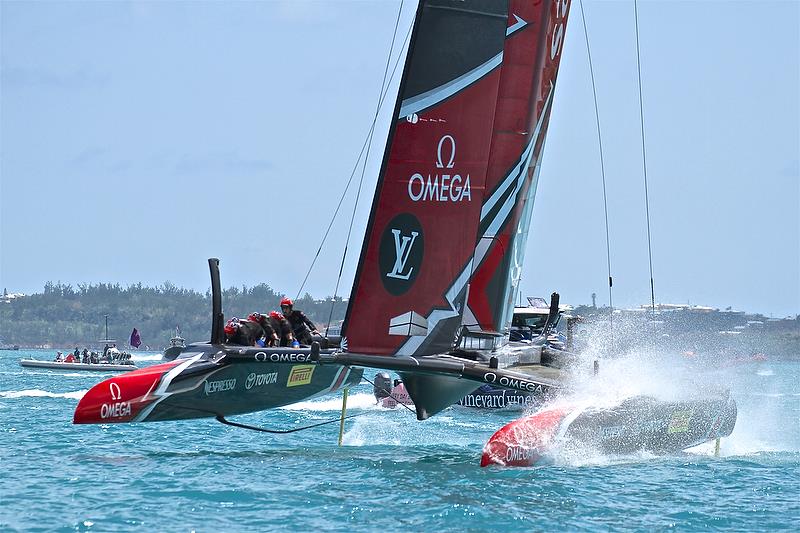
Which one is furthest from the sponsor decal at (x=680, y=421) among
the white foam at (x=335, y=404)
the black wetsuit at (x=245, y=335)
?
the white foam at (x=335, y=404)

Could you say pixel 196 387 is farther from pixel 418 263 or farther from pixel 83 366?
pixel 83 366

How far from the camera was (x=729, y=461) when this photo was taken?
12.6m

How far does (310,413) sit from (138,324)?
460 ft

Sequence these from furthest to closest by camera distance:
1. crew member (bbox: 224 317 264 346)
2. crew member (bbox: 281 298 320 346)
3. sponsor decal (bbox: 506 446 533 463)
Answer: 1. crew member (bbox: 281 298 320 346)
2. crew member (bbox: 224 317 264 346)
3. sponsor decal (bbox: 506 446 533 463)

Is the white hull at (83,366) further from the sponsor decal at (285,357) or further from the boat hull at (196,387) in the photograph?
the sponsor decal at (285,357)

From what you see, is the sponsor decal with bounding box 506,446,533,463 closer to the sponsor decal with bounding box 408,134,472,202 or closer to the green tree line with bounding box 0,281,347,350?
the sponsor decal with bounding box 408,134,472,202

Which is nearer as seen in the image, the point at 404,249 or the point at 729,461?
the point at 404,249

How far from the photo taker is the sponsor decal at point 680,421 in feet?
41.7

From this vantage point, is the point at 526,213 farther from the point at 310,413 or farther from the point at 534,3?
the point at 310,413

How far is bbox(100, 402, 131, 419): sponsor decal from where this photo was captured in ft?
36.0

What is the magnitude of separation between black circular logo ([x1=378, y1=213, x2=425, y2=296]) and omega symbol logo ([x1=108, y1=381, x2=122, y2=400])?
9.04 ft

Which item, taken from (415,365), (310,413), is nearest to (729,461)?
(415,365)

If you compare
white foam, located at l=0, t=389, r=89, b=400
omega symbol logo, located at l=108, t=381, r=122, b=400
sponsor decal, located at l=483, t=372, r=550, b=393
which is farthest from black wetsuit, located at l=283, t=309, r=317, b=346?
white foam, located at l=0, t=389, r=89, b=400

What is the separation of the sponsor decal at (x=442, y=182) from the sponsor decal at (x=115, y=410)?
11.1 feet
